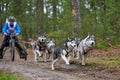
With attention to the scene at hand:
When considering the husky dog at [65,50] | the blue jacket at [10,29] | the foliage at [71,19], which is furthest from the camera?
the foliage at [71,19]

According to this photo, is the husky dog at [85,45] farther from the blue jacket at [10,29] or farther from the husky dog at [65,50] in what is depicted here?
the blue jacket at [10,29]

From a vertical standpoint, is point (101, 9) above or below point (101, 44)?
above

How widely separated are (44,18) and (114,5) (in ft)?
34.0

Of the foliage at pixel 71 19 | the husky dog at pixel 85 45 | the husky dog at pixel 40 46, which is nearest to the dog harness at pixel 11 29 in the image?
the husky dog at pixel 40 46

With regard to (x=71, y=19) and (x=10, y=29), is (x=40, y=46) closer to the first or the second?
(x=10, y=29)

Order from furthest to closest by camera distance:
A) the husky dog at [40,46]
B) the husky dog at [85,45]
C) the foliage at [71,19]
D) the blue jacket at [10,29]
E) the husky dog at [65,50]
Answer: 1. the foliage at [71,19]
2. the husky dog at [40,46]
3. the blue jacket at [10,29]
4. the husky dog at [85,45]
5. the husky dog at [65,50]

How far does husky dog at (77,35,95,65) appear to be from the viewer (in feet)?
41.7

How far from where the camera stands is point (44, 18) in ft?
94.2

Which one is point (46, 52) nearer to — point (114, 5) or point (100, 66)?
point (100, 66)

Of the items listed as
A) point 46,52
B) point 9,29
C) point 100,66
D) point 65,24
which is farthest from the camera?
point 65,24

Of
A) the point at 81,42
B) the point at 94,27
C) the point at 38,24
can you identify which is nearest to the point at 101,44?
the point at 94,27

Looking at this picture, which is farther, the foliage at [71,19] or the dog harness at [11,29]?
the foliage at [71,19]

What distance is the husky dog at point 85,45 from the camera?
1270cm

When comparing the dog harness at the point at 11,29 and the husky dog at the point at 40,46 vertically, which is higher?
the dog harness at the point at 11,29
